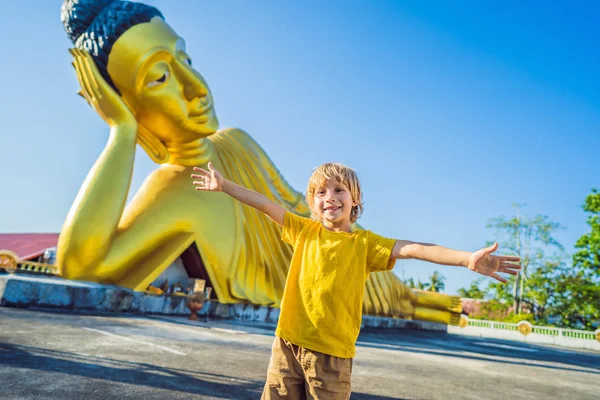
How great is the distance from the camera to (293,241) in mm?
1687

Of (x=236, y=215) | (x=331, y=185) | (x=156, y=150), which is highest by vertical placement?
(x=156, y=150)

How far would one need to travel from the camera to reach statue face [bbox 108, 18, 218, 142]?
→ 705 centimetres

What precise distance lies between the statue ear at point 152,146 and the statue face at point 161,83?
0.14 meters

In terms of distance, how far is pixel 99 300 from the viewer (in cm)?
621

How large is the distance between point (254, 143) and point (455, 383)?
26.5 feet

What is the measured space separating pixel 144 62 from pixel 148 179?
228 cm

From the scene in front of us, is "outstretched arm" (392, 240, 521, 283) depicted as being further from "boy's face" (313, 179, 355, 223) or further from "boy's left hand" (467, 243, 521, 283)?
"boy's face" (313, 179, 355, 223)

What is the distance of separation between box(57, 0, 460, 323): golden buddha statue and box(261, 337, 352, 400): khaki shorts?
5.82 meters

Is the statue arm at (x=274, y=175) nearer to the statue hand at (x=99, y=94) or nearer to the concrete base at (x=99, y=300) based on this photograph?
the concrete base at (x=99, y=300)

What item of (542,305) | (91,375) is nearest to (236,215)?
(91,375)

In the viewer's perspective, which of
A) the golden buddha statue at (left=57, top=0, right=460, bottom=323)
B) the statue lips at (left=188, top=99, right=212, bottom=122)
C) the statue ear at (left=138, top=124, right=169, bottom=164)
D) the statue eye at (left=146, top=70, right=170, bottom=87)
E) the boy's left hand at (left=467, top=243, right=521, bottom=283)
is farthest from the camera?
→ the statue ear at (left=138, top=124, right=169, bottom=164)

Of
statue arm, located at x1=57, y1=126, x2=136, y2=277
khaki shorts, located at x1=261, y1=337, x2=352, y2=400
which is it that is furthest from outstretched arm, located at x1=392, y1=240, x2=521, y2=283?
statue arm, located at x1=57, y1=126, x2=136, y2=277

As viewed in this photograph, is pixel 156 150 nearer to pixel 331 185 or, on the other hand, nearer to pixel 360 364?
pixel 360 364

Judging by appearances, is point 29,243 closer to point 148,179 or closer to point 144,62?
point 148,179
